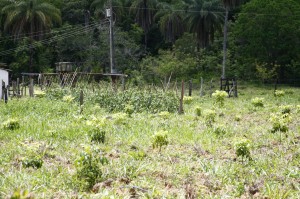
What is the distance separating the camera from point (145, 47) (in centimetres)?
4650

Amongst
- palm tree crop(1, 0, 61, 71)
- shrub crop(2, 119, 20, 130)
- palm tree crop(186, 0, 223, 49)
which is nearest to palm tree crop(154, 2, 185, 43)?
palm tree crop(186, 0, 223, 49)

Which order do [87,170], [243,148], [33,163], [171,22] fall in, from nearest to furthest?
[87,170] < [33,163] < [243,148] < [171,22]

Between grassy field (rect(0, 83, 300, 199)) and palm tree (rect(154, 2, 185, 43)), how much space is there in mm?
33392

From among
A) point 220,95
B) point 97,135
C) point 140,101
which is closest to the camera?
point 97,135

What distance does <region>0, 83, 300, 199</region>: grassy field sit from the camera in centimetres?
581

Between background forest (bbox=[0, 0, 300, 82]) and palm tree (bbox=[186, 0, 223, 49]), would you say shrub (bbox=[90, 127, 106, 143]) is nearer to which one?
background forest (bbox=[0, 0, 300, 82])

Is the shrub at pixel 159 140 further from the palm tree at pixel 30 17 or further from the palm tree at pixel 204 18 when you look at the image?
the palm tree at pixel 30 17

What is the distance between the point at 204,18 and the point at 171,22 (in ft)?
22.9

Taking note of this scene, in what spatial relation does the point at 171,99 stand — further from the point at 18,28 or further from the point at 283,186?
the point at 18,28

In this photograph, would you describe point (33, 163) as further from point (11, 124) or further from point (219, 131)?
point (219, 131)

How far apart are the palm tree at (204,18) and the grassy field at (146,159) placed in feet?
89.2

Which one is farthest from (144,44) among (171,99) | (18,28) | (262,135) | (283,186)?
(283,186)

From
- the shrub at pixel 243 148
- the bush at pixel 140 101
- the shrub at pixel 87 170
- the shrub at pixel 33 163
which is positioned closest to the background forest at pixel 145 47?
the bush at pixel 140 101

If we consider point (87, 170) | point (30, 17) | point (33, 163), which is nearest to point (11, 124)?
point (33, 163)
